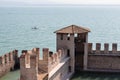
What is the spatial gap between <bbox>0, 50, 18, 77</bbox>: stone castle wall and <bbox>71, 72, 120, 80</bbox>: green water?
19.8ft

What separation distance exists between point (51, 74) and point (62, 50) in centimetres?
471

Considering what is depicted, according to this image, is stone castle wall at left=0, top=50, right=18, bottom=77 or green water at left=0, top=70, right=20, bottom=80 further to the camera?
stone castle wall at left=0, top=50, right=18, bottom=77

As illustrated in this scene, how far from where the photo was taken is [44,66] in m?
21.8

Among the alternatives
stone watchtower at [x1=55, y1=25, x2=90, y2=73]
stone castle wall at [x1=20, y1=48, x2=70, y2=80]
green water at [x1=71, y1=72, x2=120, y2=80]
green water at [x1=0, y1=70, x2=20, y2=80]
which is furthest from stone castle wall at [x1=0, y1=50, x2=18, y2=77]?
green water at [x1=71, y1=72, x2=120, y2=80]

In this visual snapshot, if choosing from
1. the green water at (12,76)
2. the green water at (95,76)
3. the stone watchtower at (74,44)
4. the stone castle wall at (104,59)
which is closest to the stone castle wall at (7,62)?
the green water at (12,76)

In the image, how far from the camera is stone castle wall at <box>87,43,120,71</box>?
1115 inches

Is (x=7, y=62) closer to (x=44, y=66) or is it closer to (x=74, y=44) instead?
(x=74, y=44)

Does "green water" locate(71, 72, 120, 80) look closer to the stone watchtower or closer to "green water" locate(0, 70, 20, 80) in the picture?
the stone watchtower

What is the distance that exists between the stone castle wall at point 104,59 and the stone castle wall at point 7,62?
7174 mm

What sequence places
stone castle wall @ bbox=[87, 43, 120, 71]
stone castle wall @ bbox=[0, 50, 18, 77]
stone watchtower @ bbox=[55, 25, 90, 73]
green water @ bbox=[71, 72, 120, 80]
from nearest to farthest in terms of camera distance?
green water @ bbox=[71, 72, 120, 80] → stone castle wall @ bbox=[0, 50, 18, 77] → stone watchtower @ bbox=[55, 25, 90, 73] → stone castle wall @ bbox=[87, 43, 120, 71]

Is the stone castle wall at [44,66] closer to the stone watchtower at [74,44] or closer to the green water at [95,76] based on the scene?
the stone watchtower at [74,44]

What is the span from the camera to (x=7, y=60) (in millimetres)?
27547

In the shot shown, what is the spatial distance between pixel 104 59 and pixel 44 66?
28.3ft

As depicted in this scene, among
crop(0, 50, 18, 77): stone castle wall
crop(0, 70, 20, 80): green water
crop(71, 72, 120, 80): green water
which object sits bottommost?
crop(71, 72, 120, 80): green water
